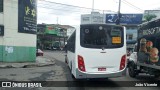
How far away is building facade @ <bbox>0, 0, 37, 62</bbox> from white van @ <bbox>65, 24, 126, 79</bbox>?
13966 mm

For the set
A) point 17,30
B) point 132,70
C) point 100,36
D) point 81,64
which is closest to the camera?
point 81,64

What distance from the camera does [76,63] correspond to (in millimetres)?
11641

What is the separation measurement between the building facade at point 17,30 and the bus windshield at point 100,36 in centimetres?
1394

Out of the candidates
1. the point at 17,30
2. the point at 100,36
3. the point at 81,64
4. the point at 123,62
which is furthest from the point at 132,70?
the point at 17,30

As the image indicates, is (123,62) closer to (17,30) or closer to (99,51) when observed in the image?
(99,51)

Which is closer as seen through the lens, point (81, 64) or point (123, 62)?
point (81, 64)

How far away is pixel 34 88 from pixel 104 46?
3531 millimetres

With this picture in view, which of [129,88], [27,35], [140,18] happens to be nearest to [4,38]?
[27,35]

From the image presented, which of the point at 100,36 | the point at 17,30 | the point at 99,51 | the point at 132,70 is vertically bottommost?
the point at 132,70

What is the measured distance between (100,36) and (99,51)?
27.4 inches

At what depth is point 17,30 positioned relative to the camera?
25172 mm

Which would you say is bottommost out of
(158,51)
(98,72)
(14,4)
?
(98,72)

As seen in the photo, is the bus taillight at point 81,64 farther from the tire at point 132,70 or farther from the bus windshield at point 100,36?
the tire at point 132,70

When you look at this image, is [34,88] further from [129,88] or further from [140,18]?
[140,18]
